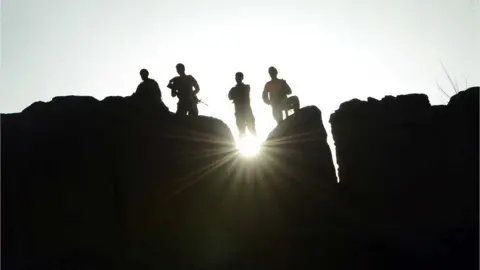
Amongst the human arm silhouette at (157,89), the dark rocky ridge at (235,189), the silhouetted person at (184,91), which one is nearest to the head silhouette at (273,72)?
the dark rocky ridge at (235,189)

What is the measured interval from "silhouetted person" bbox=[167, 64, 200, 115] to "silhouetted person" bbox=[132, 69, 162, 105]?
396 mm

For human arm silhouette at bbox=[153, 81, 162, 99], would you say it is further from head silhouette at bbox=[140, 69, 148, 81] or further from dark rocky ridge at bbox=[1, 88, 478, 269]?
dark rocky ridge at bbox=[1, 88, 478, 269]

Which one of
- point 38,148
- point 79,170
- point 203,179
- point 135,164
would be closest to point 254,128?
point 203,179

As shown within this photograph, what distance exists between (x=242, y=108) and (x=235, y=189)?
79.0 inches

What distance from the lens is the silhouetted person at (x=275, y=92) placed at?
43.2ft

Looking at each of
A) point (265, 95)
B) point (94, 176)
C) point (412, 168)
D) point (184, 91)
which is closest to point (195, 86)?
point (184, 91)

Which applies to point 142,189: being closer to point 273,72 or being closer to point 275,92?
point 275,92

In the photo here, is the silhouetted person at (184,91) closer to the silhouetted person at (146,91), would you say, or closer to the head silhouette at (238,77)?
the silhouetted person at (146,91)

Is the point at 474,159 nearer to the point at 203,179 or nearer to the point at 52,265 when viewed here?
the point at 203,179

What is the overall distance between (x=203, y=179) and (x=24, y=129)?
15.0 ft

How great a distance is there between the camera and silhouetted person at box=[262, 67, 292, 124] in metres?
13.2

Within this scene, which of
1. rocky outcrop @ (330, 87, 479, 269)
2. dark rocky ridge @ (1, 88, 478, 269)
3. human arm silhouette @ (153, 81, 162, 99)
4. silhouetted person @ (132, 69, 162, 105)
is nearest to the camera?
dark rocky ridge @ (1, 88, 478, 269)

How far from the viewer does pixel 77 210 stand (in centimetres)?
1205

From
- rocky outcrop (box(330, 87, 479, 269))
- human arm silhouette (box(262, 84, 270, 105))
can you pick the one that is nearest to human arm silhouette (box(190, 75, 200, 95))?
human arm silhouette (box(262, 84, 270, 105))
